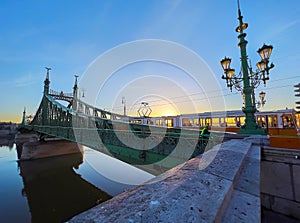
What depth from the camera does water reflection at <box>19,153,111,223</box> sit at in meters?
8.84

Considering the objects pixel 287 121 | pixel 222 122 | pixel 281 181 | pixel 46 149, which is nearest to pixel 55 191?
pixel 46 149

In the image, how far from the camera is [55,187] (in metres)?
12.6

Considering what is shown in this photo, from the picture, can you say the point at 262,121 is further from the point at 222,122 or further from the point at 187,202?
the point at 187,202

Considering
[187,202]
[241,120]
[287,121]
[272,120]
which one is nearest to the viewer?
[187,202]

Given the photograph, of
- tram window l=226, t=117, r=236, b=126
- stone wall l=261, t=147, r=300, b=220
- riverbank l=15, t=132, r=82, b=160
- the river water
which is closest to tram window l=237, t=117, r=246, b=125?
tram window l=226, t=117, r=236, b=126

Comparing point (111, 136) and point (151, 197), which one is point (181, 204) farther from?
point (111, 136)

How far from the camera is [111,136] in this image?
22.4ft

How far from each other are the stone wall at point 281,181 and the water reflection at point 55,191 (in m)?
9.05

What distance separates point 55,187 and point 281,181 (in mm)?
14967

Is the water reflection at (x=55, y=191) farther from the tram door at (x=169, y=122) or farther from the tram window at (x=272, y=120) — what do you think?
the tram window at (x=272, y=120)

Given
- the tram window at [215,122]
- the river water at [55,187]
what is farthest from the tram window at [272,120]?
the river water at [55,187]

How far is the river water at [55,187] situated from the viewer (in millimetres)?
8898

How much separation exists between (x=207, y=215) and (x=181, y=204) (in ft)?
0.55

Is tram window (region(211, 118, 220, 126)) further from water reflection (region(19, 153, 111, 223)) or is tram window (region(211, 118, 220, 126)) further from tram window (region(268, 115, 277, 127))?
water reflection (region(19, 153, 111, 223))
